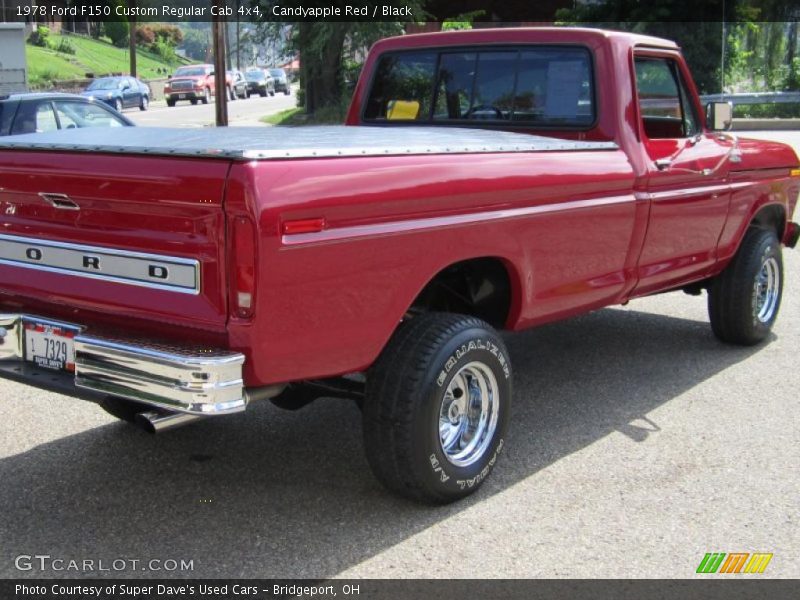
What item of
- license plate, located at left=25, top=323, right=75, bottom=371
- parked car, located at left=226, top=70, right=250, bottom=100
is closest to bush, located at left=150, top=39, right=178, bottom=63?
parked car, located at left=226, top=70, right=250, bottom=100

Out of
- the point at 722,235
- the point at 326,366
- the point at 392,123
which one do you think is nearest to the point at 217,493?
the point at 326,366

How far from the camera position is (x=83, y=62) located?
58.9 meters

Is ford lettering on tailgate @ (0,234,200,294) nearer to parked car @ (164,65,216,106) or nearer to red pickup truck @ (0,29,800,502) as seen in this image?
red pickup truck @ (0,29,800,502)

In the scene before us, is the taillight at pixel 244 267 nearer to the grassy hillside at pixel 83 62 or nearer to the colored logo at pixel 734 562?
the colored logo at pixel 734 562

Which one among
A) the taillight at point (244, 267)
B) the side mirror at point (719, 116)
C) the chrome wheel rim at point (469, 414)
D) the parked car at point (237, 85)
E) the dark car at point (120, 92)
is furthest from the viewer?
the parked car at point (237, 85)

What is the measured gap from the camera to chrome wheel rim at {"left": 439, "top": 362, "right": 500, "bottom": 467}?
13.1 feet

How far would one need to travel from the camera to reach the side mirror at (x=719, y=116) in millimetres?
5867

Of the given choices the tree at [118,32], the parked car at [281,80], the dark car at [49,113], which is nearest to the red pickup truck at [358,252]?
the dark car at [49,113]

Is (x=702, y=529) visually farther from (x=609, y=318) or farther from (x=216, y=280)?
(x=609, y=318)

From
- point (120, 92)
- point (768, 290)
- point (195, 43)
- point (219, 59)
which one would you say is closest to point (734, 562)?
point (768, 290)

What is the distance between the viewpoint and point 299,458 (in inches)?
177

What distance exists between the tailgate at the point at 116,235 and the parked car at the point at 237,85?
49131mm

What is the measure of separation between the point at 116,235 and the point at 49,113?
8975 mm

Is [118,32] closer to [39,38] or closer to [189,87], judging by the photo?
[39,38]
